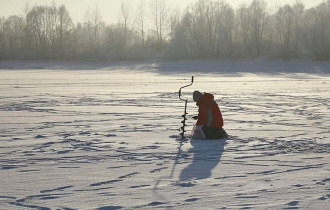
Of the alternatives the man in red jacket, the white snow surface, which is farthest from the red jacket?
the white snow surface

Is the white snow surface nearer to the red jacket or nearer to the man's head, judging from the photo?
the red jacket

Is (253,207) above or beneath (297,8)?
beneath

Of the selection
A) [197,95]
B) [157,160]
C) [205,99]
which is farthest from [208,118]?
[157,160]

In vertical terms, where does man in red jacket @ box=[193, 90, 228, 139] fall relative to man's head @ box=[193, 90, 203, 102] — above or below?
below

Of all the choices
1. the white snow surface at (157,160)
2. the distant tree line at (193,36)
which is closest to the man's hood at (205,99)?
the white snow surface at (157,160)

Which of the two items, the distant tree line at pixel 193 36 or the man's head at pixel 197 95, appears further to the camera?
the distant tree line at pixel 193 36

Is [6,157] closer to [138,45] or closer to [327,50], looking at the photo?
[327,50]

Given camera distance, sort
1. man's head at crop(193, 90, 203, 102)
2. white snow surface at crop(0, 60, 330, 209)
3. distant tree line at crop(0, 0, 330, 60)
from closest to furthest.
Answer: white snow surface at crop(0, 60, 330, 209) < man's head at crop(193, 90, 203, 102) < distant tree line at crop(0, 0, 330, 60)

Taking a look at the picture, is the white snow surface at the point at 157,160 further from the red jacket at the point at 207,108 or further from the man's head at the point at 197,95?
the man's head at the point at 197,95

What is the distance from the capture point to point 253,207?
5820 mm

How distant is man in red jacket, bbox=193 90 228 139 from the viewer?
1009 cm

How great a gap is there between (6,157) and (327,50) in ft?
161

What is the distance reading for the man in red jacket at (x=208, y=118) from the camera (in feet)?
33.1

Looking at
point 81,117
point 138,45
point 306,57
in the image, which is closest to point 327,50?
point 306,57
